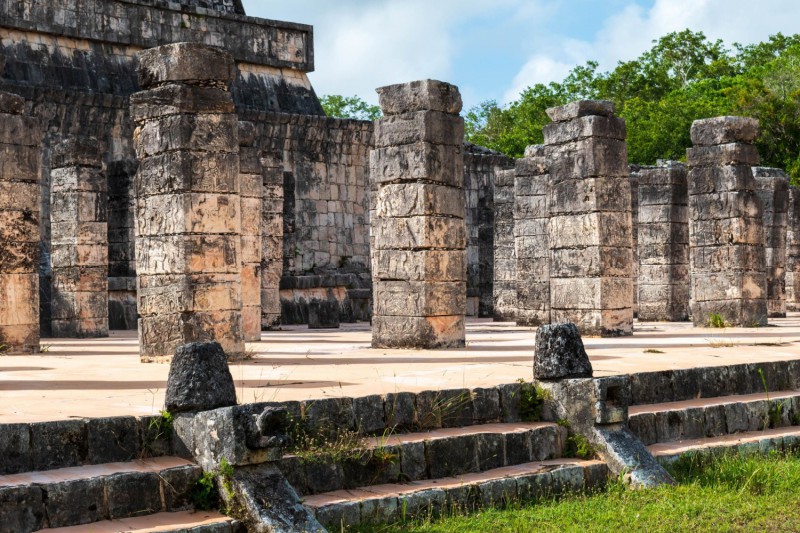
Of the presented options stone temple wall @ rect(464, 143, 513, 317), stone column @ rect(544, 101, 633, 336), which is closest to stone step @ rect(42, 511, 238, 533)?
stone column @ rect(544, 101, 633, 336)

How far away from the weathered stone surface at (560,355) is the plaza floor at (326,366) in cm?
49

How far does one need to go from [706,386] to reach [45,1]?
58.7 feet

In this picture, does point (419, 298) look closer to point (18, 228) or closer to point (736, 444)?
point (18, 228)

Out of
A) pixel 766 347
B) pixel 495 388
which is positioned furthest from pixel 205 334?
pixel 766 347

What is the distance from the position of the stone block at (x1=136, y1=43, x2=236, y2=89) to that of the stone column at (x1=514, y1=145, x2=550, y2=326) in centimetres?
923

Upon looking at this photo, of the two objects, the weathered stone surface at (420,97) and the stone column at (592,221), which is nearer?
the weathered stone surface at (420,97)

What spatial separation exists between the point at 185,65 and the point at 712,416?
6.33 meters

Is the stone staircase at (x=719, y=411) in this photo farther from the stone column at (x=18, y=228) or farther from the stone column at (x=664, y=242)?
the stone column at (x=664, y=242)

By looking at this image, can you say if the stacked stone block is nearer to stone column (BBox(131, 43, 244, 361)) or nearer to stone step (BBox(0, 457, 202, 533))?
stone column (BBox(131, 43, 244, 361))

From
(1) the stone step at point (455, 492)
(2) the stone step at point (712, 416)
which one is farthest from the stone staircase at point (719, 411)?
(1) the stone step at point (455, 492)

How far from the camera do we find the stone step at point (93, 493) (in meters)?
6.00

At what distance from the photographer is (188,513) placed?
6539 millimetres

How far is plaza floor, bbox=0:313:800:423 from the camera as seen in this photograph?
8.19 metres

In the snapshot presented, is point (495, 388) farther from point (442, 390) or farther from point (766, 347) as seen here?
point (766, 347)
